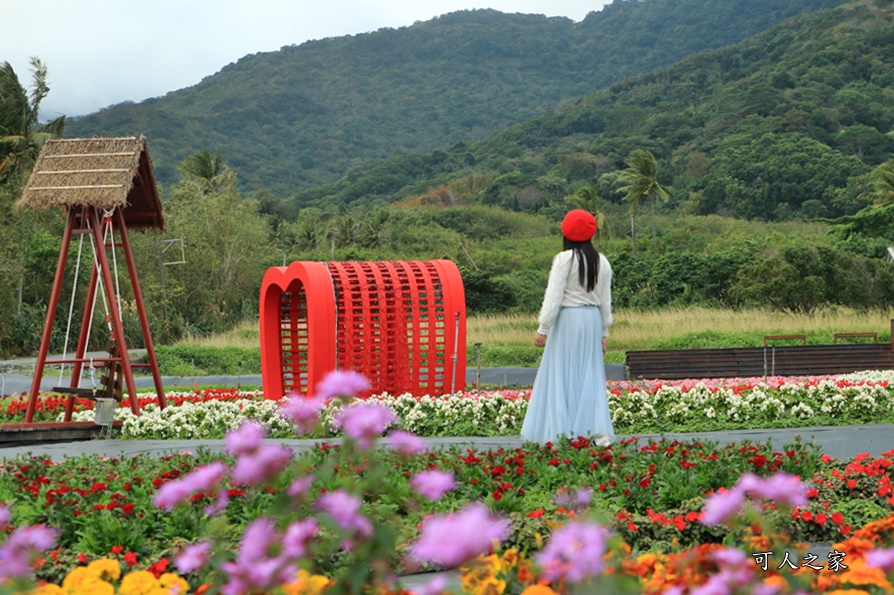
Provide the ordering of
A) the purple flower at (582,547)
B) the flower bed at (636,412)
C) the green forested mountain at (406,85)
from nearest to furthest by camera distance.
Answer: the purple flower at (582,547) → the flower bed at (636,412) → the green forested mountain at (406,85)

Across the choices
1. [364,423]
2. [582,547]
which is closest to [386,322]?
[364,423]

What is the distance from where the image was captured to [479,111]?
420 ft

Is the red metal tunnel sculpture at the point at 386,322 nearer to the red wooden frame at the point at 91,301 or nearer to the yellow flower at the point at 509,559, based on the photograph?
the red wooden frame at the point at 91,301

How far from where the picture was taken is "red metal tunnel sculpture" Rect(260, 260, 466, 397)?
12.2 metres

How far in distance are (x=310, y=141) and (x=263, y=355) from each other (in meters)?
101

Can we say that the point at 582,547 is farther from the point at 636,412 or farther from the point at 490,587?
the point at 636,412

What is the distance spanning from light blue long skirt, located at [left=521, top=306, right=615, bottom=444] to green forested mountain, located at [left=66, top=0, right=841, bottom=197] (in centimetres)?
8465

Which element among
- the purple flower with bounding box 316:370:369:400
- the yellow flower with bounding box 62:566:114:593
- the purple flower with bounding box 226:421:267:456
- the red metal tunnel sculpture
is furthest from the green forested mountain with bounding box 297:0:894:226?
the purple flower with bounding box 226:421:267:456

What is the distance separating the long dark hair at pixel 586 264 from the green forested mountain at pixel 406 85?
84636 millimetres

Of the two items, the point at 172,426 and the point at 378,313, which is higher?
the point at 378,313

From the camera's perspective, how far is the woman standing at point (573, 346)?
773cm

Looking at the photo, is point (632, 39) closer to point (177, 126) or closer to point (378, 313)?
point (177, 126)

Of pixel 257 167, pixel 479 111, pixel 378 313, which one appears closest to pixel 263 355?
pixel 378 313

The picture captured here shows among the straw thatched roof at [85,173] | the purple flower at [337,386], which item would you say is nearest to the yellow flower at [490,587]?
the purple flower at [337,386]
